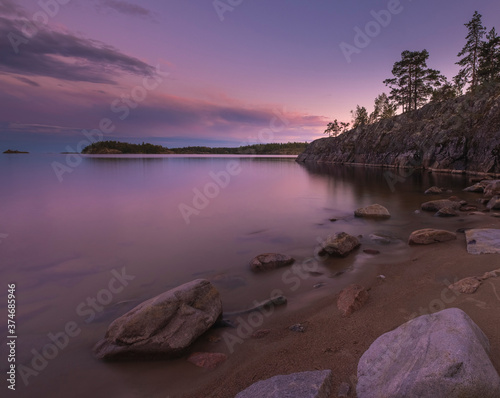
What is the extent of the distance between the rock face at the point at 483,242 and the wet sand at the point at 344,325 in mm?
408

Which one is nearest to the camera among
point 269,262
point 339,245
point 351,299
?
point 351,299

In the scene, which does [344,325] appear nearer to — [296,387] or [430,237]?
[296,387]

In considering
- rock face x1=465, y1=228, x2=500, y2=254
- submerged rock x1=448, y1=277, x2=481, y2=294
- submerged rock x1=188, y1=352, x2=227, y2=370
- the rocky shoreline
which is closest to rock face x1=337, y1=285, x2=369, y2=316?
the rocky shoreline

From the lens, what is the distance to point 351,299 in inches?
238

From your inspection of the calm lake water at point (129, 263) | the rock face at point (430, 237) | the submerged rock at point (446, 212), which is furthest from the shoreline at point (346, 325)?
the submerged rock at point (446, 212)

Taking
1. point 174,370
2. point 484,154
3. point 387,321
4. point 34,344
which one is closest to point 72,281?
point 34,344

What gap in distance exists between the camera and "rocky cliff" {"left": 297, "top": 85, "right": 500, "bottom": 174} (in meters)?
42.6

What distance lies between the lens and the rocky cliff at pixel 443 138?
140 ft

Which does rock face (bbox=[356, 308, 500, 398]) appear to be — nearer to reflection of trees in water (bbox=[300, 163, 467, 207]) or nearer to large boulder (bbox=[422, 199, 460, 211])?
large boulder (bbox=[422, 199, 460, 211])

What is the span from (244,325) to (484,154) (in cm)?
5214

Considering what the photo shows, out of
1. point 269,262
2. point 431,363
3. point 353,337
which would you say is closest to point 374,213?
point 269,262

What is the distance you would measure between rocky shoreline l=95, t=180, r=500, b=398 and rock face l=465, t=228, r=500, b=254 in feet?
0.09

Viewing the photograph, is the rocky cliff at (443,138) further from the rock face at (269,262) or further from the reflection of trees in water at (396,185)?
the rock face at (269,262)

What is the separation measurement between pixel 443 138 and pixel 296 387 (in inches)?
2442
